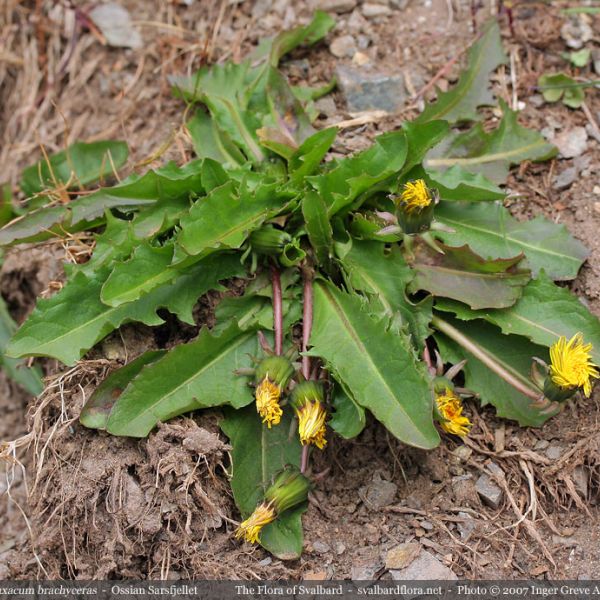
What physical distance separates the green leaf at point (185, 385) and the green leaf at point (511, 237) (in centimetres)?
93

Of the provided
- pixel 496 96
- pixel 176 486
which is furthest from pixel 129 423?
pixel 496 96

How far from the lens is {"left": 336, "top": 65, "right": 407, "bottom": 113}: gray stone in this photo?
342cm

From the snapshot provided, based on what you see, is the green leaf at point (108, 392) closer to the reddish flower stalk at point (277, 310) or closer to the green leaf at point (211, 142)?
the reddish flower stalk at point (277, 310)

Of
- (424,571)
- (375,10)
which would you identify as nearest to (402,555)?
(424,571)

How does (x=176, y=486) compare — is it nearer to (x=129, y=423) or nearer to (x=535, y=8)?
(x=129, y=423)

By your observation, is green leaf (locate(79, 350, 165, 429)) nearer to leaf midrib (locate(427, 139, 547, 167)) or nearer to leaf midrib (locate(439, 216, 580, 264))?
leaf midrib (locate(439, 216, 580, 264))

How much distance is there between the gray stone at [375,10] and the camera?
367cm

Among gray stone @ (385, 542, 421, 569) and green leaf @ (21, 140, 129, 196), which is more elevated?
green leaf @ (21, 140, 129, 196)

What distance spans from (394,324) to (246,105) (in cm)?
127

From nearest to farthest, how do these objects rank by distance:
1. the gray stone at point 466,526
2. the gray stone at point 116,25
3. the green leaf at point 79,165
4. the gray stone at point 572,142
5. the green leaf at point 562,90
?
the gray stone at point 466,526 → the gray stone at point 572,142 → the green leaf at point 562,90 → the green leaf at point 79,165 → the gray stone at point 116,25

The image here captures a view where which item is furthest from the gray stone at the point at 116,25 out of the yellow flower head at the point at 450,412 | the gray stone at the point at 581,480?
the gray stone at the point at 581,480

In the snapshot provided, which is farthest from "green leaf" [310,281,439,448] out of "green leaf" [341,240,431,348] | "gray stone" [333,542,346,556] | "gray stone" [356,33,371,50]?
"gray stone" [356,33,371,50]

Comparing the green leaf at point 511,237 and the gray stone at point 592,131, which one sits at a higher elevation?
the gray stone at point 592,131

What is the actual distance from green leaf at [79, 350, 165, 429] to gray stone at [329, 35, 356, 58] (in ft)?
5.85
